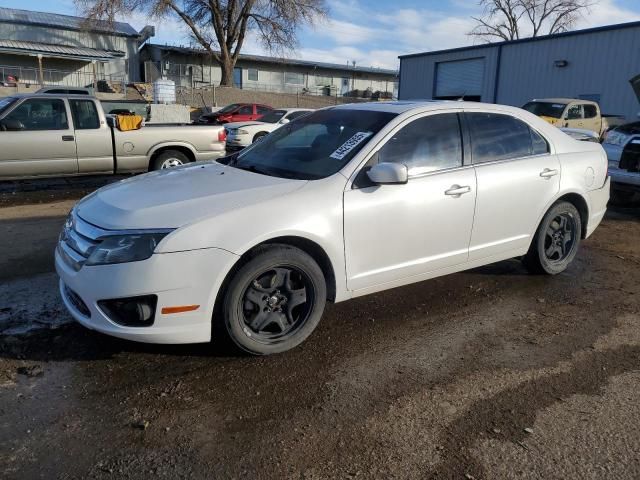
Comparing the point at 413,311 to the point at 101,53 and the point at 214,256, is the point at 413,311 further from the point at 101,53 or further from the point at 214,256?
the point at 101,53

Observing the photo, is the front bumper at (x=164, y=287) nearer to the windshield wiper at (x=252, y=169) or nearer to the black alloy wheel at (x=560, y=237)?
the windshield wiper at (x=252, y=169)

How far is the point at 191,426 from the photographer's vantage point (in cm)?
280

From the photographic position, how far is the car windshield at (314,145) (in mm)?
3881

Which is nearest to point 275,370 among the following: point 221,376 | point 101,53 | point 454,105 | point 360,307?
point 221,376

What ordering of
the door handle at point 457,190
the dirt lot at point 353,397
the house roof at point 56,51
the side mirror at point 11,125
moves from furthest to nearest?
1. the house roof at point 56,51
2. the side mirror at point 11,125
3. the door handle at point 457,190
4. the dirt lot at point 353,397

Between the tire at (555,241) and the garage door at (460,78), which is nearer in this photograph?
the tire at (555,241)

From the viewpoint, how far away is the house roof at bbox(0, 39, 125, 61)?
1481 inches

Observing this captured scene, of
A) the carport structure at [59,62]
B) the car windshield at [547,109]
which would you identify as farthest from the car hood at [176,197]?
the carport structure at [59,62]

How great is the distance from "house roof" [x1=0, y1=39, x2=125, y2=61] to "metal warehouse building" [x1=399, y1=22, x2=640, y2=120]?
23.5m

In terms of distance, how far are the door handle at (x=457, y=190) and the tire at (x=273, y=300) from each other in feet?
4.07

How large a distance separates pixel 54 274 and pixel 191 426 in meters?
2.94

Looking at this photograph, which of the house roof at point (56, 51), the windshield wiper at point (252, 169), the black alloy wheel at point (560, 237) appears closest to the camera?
the windshield wiper at point (252, 169)

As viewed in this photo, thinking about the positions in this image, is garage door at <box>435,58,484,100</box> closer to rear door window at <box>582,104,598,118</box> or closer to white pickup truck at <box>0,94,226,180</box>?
rear door window at <box>582,104,598,118</box>

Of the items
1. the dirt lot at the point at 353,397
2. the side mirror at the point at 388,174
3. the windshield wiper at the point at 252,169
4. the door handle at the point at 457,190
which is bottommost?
the dirt lot at the point at 353,397
